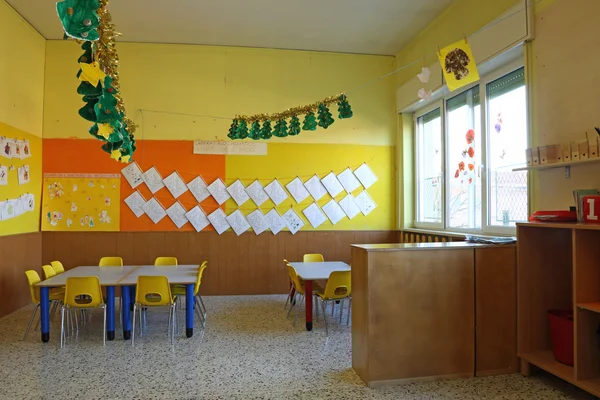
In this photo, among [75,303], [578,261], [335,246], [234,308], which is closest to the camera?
[578,261]

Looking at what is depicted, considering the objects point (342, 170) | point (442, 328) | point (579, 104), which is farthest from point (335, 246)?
point (579, 104)

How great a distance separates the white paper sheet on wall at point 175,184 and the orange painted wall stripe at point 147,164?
57mm

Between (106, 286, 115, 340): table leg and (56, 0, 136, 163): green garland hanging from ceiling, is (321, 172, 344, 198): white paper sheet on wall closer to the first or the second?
(106, 286, 115, 340): table leg

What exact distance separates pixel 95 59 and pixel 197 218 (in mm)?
4132

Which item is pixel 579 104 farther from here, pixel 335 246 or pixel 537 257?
pixel 335 246

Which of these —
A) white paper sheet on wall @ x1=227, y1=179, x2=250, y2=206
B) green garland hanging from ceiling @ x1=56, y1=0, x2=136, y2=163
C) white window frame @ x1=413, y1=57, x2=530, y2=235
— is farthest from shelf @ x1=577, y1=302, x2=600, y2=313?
white paper sheet on wall @ x1=227, y1=179, x2=250, y2=206

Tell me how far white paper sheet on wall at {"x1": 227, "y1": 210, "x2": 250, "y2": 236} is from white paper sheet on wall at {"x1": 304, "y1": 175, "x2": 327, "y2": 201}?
1.16 meters

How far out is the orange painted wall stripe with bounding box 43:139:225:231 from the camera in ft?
21.9

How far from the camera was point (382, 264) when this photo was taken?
11.3 ft

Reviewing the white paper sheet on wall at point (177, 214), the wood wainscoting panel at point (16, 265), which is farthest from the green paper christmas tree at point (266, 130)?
the wood wainscoting panel at point (16, 265)

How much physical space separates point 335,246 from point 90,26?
541 centimetres

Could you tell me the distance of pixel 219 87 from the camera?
7.00 metres

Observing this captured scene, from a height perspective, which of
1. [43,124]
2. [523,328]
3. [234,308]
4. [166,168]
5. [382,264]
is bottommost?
[234,308]

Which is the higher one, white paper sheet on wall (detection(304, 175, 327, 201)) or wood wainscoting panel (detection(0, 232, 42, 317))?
white paper sheet on wall (detection(304, 175, 327, 201))
